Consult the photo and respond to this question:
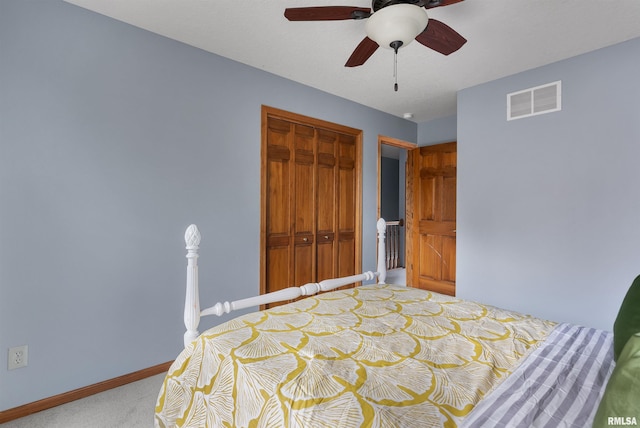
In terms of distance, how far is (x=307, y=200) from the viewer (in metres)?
3.36

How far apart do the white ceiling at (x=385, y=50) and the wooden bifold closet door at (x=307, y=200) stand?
57 centimetres

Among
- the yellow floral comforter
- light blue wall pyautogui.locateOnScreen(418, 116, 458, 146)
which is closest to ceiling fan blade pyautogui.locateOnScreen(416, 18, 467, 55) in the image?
the yellow floral comforter

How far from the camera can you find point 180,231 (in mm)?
2443

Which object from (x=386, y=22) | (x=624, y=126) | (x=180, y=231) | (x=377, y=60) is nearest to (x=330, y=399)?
(x=386, y=22)

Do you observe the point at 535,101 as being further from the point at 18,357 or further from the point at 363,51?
the point at 18,357

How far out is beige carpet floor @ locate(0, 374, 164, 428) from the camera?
5.83ft

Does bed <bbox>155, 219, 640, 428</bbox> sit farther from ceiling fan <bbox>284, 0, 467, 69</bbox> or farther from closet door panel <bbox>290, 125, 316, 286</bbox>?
closet door panel <bbox>290, 125, 316, 286</bbox>

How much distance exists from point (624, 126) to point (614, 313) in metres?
1.46

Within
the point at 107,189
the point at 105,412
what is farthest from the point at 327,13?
the point at 105,412

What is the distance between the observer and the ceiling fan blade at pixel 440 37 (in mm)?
1663

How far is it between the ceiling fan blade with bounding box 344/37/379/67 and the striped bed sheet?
1.75m

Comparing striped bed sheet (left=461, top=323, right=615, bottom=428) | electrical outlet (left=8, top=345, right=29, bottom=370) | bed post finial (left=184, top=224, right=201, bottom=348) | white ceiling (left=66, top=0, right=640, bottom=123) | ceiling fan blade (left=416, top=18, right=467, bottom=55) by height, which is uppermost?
white ceiling (left=66, top=0, right=640, bottom=123)

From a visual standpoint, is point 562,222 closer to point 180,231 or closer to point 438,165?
point 438,165

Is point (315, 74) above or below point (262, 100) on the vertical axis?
above
